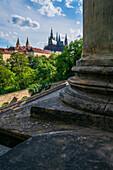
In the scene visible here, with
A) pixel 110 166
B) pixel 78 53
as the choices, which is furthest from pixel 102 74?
pixel 78 53

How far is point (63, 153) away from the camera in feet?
4.13

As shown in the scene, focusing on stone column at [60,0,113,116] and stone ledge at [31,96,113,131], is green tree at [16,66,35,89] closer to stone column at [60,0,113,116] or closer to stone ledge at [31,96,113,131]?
stone ledge at [31,96,113,131]

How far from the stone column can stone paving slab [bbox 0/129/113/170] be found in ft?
1.65

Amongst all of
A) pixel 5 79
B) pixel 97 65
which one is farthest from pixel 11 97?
pixel 97 65

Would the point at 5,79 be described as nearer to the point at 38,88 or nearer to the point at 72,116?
the point at 38,88

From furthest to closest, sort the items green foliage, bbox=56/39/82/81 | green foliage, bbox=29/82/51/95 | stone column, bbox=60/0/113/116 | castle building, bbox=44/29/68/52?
castle building, bbox=44/29/68/52 → green foliage, bbox=29/82/51/95 → green foliage, bbox=56/39/82/81 → stone column, bbox=60/0/113/116

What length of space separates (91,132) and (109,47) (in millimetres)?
1221

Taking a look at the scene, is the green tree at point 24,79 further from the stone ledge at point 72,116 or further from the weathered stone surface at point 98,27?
the weathered stone surface at point 98,27

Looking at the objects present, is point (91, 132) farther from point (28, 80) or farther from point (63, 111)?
point (28, 80)

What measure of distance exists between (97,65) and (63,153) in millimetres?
1347

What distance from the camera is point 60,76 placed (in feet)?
77.3

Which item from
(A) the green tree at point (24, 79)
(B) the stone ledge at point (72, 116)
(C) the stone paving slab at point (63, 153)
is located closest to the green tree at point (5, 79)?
(A) the green tree at point (24, 79)

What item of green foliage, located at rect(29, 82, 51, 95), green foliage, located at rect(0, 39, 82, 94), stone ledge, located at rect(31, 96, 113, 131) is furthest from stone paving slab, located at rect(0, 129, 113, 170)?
green foliage, located at rect(29, 82, 51, 95)

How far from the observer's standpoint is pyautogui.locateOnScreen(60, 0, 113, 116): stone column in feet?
6.28
